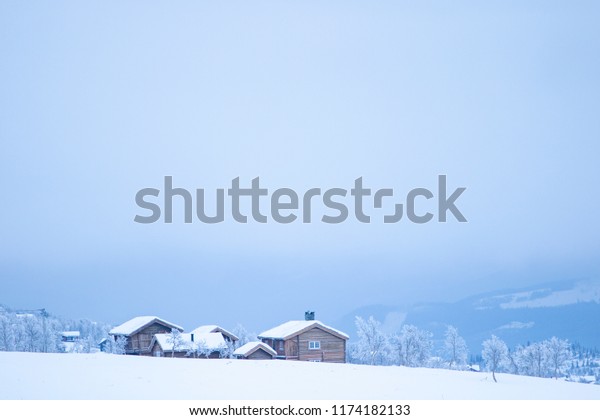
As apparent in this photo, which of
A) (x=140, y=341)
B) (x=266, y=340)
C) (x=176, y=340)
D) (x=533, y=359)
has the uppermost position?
(x=176, y=340)

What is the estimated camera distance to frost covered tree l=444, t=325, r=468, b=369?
7156cm

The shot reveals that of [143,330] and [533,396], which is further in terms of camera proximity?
[143,330]

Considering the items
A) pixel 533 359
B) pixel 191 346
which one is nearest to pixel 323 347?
pixel 191 346

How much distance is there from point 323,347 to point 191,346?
12.5 meters

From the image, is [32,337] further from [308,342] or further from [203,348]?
[308,342]

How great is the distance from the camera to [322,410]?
16172mm

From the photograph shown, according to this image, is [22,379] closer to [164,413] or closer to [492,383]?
[164,413]

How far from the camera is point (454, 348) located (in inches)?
2830

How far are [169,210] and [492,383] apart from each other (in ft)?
72.6

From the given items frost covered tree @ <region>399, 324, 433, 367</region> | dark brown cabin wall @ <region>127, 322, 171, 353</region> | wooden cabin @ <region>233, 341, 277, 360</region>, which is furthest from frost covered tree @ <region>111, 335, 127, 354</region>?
frost covered tree @ <region>399, 324, 433, 367</region>

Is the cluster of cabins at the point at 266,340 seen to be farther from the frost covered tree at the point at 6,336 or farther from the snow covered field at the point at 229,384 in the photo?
the snow covered field at the point at 229,384

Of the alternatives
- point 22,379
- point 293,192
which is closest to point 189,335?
point 293,192

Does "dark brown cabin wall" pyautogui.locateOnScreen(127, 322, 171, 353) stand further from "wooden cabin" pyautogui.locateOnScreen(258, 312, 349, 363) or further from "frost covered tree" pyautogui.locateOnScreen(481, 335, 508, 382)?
"frost covered tree" pyautogui.locateOnScreen(481, 335, 508, 382)

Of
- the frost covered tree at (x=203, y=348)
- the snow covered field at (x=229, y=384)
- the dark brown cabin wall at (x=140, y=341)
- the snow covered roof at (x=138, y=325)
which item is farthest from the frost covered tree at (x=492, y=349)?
the snow covered field at (x=229, y=384)
